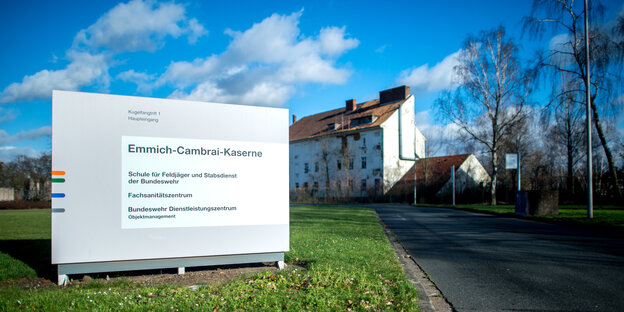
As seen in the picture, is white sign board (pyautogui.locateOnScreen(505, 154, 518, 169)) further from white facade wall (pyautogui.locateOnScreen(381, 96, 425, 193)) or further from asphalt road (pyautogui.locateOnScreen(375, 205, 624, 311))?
white facade wall (pyautogui.locateOnScreen(381, 96, 425, 193))

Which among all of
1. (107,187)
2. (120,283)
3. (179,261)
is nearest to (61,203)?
(107,187)

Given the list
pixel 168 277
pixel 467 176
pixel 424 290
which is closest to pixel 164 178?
pixel 168 277

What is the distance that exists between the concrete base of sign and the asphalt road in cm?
298

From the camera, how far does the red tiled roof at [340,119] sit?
5369 centimetres

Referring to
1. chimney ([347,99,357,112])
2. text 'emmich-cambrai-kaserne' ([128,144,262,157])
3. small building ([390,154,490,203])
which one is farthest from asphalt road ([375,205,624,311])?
chimney ([347,99,357,112])

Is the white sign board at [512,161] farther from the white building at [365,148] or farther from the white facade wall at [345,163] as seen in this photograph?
the white facade wall at [345,163]

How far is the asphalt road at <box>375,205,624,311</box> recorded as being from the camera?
17.7ft

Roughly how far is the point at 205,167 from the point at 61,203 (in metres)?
2.16

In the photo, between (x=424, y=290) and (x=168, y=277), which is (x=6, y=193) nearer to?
(x=168, y=277)

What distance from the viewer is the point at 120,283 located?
19.9 feet

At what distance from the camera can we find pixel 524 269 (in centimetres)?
748

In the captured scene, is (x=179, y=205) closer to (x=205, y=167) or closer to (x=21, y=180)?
(x=205, y=167)

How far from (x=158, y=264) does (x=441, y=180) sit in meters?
42.7

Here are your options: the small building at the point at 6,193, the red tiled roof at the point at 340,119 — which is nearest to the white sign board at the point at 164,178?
the red tiled roof at the point at 340,119
